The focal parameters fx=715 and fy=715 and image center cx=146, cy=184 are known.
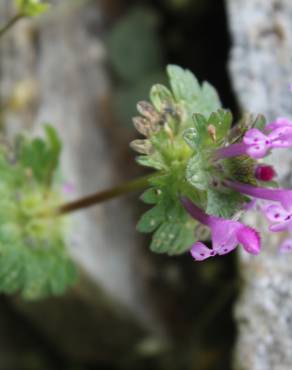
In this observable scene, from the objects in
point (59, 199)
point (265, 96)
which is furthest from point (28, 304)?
point (265, 96)

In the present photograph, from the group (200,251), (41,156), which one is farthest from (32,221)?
(200,251)

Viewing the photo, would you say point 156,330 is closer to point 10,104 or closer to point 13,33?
point 10,104

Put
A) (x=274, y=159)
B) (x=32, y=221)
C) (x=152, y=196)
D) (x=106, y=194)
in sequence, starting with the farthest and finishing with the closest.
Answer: (x=32, y=221) → (x=274, y=159) → (x=106, y=194) → (x=152, y=196)

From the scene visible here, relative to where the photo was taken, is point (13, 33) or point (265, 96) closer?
point (265, 96)

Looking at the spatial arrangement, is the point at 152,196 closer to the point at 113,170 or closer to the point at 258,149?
the point at 258,149

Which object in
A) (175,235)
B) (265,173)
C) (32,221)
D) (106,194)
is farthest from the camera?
(32,221)

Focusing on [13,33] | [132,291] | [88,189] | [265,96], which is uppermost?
[13,33]

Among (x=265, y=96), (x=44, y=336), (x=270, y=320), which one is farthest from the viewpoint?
(x=44, y=336)

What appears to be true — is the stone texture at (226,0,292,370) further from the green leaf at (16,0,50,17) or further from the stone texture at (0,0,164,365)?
the green leaf at (16,0,50,17)
